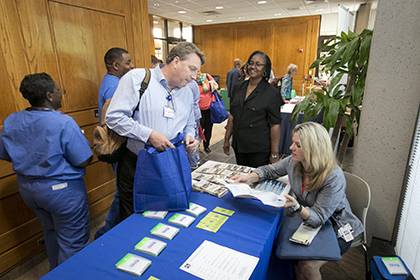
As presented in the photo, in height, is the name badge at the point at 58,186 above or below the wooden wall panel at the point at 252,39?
below

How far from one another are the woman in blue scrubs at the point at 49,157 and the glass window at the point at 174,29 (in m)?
9.23

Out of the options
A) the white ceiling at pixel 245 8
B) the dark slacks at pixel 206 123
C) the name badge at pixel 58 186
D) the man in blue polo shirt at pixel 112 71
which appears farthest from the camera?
the white ceiling at pixel 245 8

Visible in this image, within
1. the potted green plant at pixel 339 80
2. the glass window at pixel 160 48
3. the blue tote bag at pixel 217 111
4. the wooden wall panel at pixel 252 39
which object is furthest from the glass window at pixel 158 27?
the potted green plant at pixel 339 80

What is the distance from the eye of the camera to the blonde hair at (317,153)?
1.39 metres

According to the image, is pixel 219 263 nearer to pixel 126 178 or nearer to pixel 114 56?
pixel 126 178

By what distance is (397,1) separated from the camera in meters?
1.64

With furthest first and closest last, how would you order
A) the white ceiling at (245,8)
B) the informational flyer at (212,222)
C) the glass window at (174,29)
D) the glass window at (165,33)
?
the glass window at (174,29) → the glass window at (165,33) → the white ceiling at (245,8) → the informational flyer at (212,222)

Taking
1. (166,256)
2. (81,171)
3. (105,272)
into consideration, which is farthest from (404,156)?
(81,171)

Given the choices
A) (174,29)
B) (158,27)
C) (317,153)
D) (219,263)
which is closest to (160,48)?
(158,27)

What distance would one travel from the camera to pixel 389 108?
70.2 inches

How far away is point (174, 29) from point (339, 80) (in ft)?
30.9

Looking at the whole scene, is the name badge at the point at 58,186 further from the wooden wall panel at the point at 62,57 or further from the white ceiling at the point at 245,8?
the white ceiling at the point at 245,8

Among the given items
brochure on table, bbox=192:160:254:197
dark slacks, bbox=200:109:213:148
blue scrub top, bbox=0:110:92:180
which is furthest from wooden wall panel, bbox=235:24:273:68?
blue scrub top, bbox=0:110:92:180

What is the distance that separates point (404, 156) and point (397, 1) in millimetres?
1012
